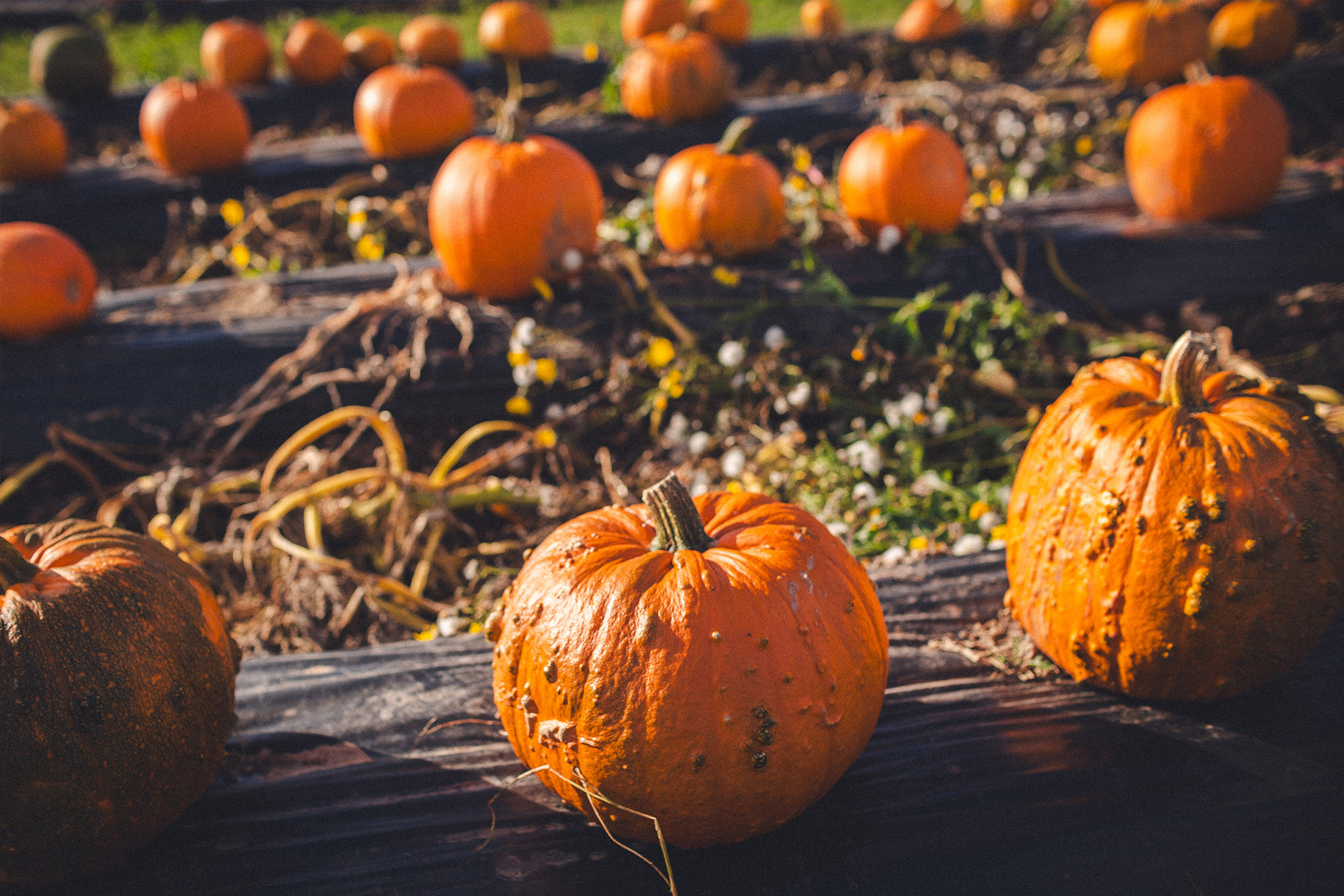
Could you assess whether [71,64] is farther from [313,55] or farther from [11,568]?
[11,568]

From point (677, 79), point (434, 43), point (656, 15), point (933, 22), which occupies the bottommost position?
point (677, 79)

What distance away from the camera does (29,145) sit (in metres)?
5.93

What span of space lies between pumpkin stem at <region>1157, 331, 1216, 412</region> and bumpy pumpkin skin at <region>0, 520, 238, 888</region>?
1.99m

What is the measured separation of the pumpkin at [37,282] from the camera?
12.4 feet

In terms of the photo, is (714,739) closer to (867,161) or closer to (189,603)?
(189,603)

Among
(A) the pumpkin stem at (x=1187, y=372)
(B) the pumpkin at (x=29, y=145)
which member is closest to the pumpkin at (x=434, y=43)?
(B) the pumpkin at (x=29, y=145)

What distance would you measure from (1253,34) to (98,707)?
710 cm

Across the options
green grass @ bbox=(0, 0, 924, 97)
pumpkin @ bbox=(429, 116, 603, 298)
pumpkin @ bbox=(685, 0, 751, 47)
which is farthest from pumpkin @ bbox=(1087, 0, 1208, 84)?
green grass @ bbox=(0, 0, 924, 97)

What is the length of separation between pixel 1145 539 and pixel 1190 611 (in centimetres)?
15

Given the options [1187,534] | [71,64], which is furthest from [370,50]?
[1187,534]

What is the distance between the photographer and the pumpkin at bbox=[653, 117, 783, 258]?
3.75 metres

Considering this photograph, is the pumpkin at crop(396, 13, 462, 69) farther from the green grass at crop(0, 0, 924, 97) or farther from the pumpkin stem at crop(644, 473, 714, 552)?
the pumpkin stem at crop(644, 473, 714, 552)

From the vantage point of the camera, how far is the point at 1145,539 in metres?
1.64

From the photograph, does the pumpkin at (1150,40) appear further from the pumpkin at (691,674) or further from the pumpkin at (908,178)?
the pumpkin at (691,674)
